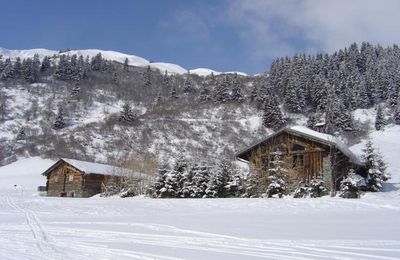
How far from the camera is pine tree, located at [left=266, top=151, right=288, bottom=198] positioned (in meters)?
29.2

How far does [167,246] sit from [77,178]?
41.7 meters

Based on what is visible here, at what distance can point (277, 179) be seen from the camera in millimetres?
29688

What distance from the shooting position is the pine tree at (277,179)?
29172mm

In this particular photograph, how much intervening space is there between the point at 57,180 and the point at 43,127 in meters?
43.4

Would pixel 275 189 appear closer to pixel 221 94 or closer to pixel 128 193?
pixel 128 193

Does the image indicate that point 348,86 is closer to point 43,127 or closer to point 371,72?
point 371,72

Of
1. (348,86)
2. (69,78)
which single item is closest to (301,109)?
(348,86)

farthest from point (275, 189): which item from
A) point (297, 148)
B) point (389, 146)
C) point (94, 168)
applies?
point (389, 146)

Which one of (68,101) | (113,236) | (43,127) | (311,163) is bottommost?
(113,236)

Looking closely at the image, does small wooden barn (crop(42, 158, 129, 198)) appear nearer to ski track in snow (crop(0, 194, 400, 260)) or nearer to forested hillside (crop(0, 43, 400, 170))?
forested hillside (crop(0, 43, 400, 170))

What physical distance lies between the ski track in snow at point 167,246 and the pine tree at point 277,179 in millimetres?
17257

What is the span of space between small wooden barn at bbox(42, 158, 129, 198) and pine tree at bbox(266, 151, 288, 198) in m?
20.3

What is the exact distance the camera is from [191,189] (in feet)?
106

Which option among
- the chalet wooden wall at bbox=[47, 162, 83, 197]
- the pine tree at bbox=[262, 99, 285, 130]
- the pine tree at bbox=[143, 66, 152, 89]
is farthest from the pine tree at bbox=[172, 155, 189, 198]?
the pine tree at bbox=[143, 66, 152, 89]
